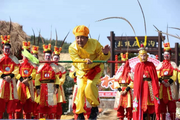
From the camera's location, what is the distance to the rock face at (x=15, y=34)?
12.8 meters

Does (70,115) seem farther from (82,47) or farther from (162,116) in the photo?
(82,47)

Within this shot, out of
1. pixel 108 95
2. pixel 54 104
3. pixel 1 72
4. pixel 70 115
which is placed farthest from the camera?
pixel 108 95

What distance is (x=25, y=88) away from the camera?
396 inches

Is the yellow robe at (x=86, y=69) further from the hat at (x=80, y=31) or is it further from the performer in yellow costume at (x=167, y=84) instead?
the performer in yellow costume at (x=167, y=84)

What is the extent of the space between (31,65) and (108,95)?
569 centimetres

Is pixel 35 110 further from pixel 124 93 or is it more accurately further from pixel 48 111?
pixel 124 93

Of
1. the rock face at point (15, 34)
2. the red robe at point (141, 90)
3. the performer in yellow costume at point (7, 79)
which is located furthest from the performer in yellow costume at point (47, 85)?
the rock face at point (15, 34)

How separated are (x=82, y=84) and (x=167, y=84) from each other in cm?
405

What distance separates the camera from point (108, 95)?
15.0m

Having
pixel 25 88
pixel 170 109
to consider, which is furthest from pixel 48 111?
pixel 170 109

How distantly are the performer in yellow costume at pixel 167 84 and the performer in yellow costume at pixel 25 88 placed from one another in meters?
3.68

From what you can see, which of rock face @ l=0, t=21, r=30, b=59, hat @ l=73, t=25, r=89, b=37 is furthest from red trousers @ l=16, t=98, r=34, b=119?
hat @ l=73, t=25, r=89, b=37

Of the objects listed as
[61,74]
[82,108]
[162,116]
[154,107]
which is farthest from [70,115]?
[82,108]

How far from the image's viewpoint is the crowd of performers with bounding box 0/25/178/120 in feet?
21.4
